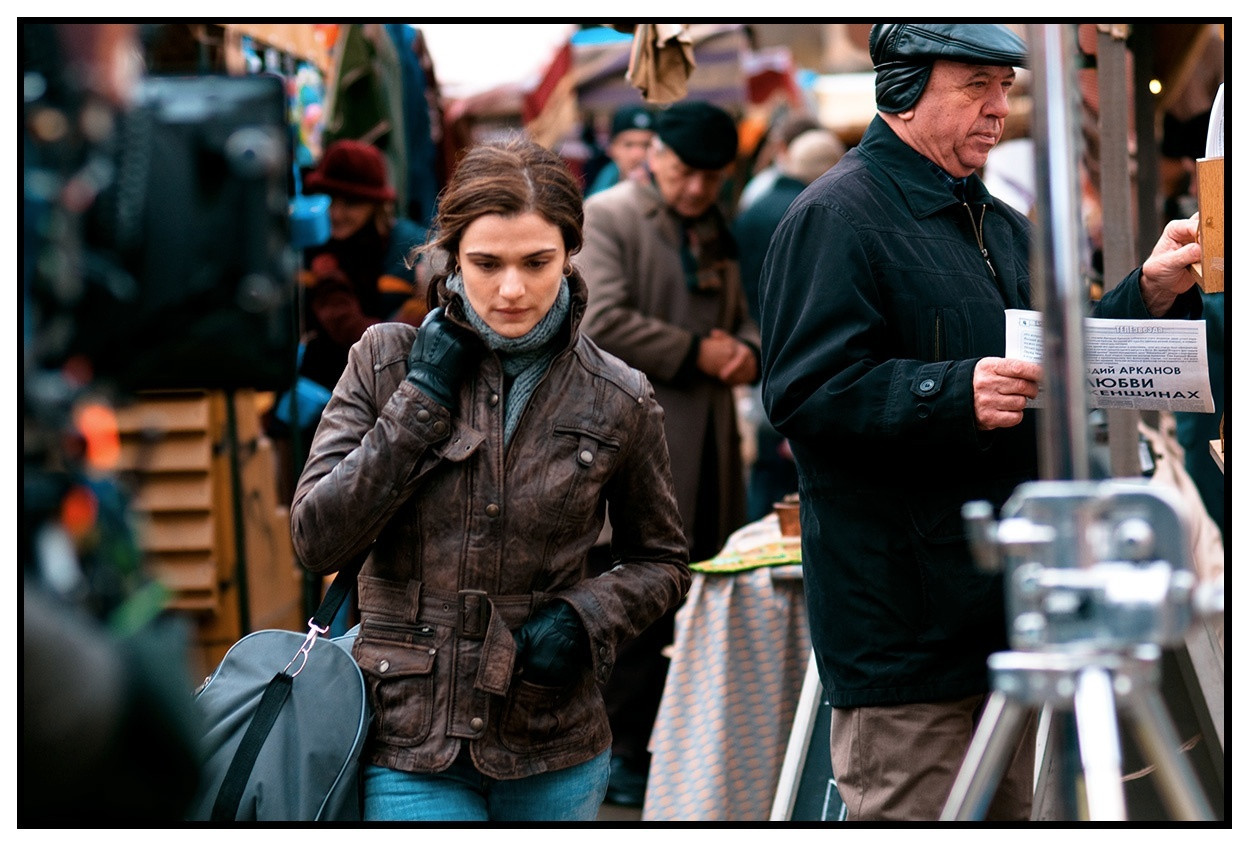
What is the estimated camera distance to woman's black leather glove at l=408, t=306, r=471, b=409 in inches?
95.7

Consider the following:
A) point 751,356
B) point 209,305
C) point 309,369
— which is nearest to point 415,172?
point 309,369

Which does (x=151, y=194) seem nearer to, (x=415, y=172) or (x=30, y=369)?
(x=30, y=369)

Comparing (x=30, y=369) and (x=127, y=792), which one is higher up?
(x=30, y=369)

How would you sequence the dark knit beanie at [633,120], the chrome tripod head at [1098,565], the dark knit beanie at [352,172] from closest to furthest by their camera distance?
the chrome tripod head at [1098,565]
the dark knit beanie at [352,172]
the dark knit beanie at [633,120]

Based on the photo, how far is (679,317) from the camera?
5121mm

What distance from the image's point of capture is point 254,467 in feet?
17.9

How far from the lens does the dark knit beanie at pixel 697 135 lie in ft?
16.5

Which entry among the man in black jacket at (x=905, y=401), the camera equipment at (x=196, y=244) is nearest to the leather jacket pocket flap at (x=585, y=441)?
the man in black jacket at (x=905, y=401)

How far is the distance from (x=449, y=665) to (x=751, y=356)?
281cm

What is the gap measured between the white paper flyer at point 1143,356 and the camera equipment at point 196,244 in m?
1.92

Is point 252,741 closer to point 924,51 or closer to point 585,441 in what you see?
point 585,441

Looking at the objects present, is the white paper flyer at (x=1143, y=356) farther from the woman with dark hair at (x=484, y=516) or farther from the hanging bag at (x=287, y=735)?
the hanging bag at (x=287, y=735)

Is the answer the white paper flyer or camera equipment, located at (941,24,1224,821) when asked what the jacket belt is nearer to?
the white paper flyer

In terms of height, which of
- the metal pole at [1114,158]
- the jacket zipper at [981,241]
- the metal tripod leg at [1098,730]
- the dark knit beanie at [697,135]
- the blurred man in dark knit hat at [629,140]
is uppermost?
the blurred man in dark knit hat at [629,140]
